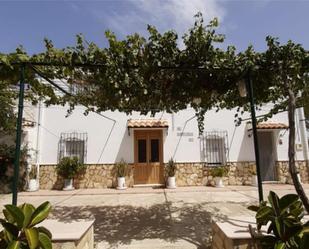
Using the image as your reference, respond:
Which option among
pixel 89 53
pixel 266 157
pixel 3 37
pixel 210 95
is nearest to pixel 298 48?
pixel 210 95

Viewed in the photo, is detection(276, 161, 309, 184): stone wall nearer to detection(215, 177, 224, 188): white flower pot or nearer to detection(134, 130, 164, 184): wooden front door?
detection(215, 177, 224, 188): white flower pot

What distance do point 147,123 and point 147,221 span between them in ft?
22.2

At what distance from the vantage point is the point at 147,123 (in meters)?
12.5

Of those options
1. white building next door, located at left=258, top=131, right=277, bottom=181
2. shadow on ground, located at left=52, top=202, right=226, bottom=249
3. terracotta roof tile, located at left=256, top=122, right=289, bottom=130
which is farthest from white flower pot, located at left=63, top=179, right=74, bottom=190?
white building next door, located at left=258, top=131, right=277, bottom=181

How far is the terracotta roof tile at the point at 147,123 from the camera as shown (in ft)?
40.2

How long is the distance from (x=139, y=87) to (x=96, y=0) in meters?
2.46

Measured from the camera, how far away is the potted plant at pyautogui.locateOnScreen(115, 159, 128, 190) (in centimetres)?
1198

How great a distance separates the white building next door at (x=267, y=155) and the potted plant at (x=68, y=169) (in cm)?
972

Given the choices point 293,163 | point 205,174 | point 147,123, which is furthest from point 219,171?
point 293,163

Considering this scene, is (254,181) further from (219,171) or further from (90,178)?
(90,178)

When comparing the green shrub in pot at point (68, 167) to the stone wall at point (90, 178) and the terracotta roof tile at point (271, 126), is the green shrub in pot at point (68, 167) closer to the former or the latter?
the stone wall at point (90, 178)

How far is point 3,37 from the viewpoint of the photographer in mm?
5324

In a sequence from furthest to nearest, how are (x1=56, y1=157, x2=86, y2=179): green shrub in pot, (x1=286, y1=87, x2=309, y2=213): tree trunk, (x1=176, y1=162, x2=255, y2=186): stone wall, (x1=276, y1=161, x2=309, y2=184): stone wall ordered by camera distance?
(x1=276, y1=161, x2=309, y2=184): stone wall < (x1=176, y1=162, x2=255, y2=186): stone wall < (x1=56, y1=157, x2=86, y2=179): green shrub in pot < (x1=286, y1=87, x2=309, y2=213): tree trunk

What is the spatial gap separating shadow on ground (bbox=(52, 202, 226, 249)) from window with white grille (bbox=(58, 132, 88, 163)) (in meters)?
4.82
